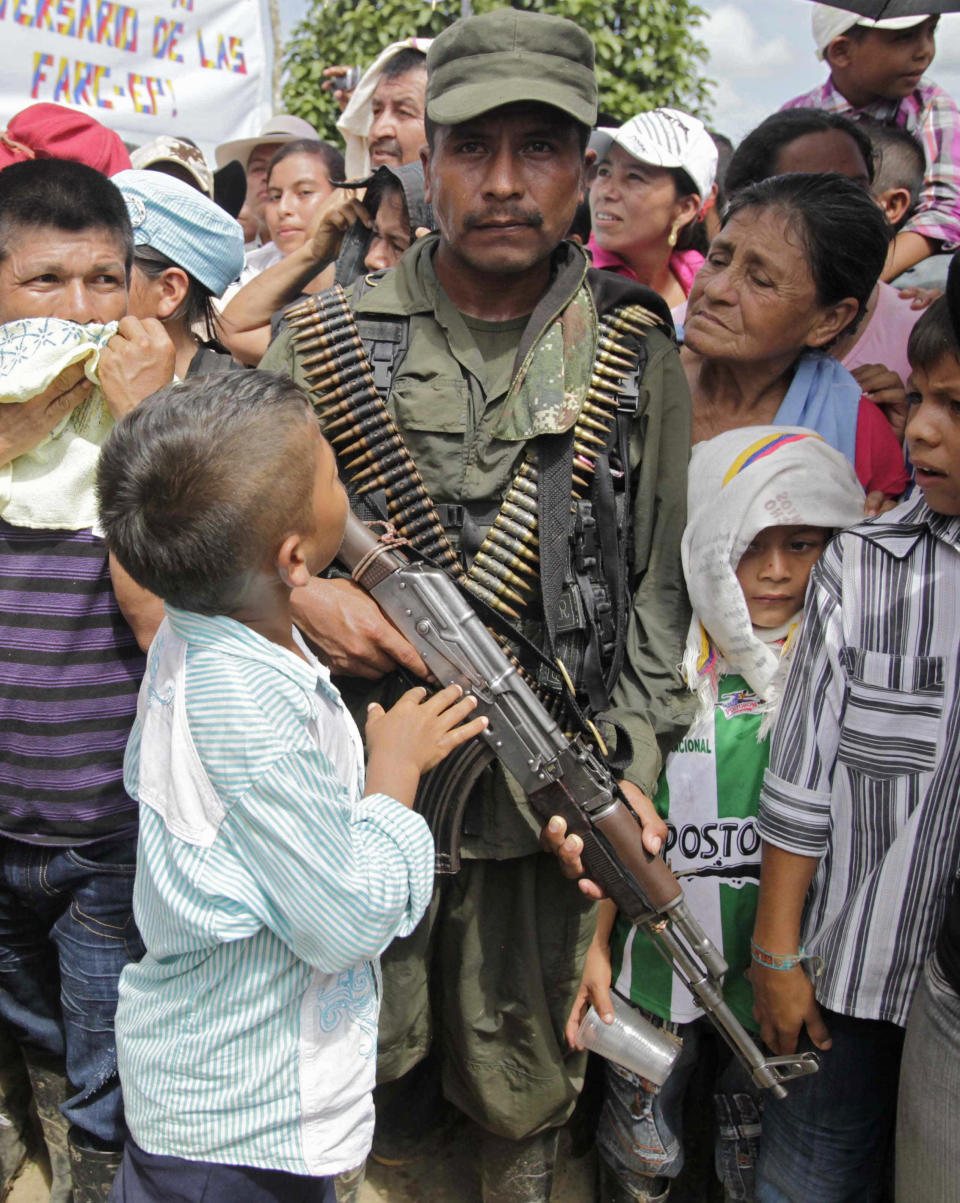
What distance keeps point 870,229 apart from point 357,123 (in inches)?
124

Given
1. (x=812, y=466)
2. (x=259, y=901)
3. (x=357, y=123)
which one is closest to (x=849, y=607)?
A: (x=812, y=466)

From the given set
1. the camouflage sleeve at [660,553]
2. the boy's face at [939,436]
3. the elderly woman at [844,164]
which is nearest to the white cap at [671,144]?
the elderly woman at [844,164]

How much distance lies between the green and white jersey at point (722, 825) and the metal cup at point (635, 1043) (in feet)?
0.25

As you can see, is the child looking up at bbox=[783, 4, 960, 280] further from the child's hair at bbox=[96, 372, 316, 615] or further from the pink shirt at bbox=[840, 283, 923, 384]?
the child's hair at bbox=[96, 372, 316, 615]

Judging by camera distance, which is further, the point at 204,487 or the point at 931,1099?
the point at 931,1099

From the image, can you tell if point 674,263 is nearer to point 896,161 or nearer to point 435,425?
point 896,161

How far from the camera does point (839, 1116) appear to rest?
2434mm

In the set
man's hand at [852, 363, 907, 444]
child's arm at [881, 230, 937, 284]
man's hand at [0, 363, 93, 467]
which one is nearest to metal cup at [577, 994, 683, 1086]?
man's hand at [852, 363, 907, 444]

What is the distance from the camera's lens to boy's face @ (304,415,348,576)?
5.93 ft

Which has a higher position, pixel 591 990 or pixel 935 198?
pixel 935 198

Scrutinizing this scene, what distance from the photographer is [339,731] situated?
1.96 meters

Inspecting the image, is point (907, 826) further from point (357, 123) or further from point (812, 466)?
point (357, 123)

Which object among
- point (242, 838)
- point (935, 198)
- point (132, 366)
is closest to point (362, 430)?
point (132, 366)

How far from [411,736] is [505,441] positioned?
87cm
